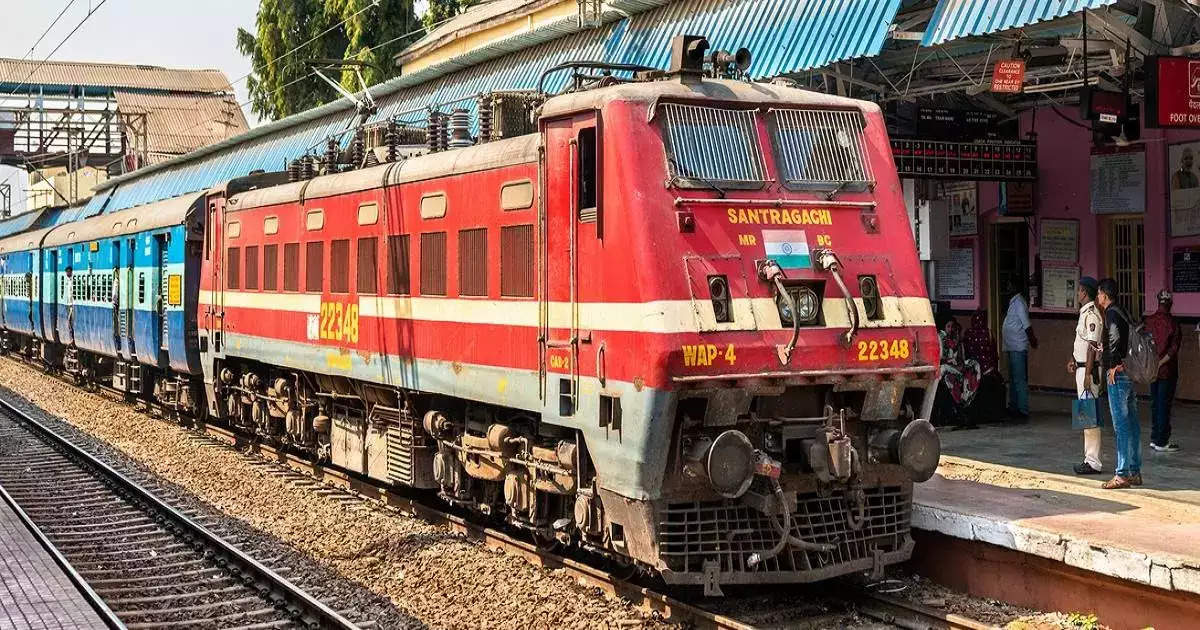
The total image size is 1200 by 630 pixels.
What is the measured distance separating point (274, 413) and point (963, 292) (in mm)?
10295

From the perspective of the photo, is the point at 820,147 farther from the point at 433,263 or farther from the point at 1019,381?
the point at 1019,381

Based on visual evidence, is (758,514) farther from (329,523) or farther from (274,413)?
(274,413)

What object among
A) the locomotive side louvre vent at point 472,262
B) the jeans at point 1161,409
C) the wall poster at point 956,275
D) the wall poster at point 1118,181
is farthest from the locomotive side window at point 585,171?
the wall poster at point 956,275

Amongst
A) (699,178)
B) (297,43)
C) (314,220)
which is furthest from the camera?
(297,43)

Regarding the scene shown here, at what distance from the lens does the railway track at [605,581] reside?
8.23m

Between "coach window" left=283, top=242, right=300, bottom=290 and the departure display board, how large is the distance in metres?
6.86

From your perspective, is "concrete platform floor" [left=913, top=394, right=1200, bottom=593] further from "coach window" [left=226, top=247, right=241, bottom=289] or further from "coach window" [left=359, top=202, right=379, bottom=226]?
"coach window" [left=226, top=247, right=241, bottom=289]

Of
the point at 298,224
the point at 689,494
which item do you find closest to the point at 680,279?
the point at 689,494

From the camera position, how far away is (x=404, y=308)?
11.4 m

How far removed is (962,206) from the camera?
61.4 feet

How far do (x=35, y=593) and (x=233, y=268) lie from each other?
7575 millimetres

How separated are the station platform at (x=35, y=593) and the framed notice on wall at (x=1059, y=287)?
13.1 meters

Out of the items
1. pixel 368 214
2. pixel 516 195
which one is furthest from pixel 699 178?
pixel 368 214

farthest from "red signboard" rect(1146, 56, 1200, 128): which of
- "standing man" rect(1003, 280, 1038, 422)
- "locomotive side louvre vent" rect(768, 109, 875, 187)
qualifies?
"standing man" rect(1003, 280, 1038, 422)
